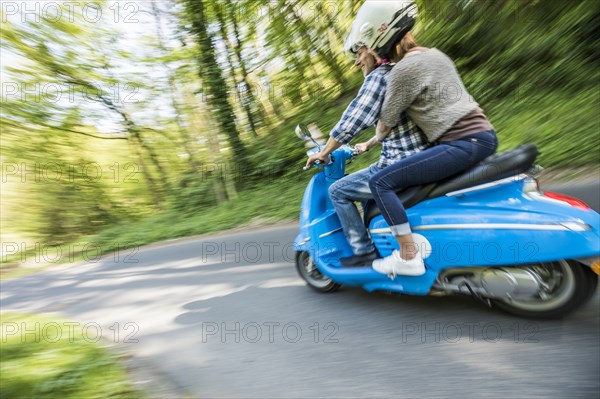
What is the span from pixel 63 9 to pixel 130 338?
12.7 m

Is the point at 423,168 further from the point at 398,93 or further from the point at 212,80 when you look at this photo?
the point at 212,80

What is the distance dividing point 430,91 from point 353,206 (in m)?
0.90

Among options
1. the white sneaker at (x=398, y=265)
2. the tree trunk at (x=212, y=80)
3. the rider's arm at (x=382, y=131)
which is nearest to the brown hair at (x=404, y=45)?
the rider's arm at (x=382, y=131)

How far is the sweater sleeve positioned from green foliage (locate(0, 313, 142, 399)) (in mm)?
2063

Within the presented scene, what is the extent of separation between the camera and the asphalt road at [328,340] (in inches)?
69.7

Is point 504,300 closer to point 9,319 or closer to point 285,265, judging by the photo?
point 285,265

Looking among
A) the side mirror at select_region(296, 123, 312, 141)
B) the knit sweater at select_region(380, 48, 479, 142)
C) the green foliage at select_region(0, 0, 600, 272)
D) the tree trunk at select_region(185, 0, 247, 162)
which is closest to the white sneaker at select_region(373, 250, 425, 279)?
the knit sweater at select_region(380, 48, 479, 142)

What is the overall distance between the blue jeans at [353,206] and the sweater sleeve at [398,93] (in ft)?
1.45

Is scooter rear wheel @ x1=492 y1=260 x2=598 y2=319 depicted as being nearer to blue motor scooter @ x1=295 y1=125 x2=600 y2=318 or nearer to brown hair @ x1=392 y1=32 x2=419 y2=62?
blue motor scooter @ x1=295 y1=125 x2=600 y2=318

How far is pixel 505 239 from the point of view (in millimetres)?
2010

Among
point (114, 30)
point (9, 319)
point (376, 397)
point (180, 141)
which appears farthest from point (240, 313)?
point (114, 30)

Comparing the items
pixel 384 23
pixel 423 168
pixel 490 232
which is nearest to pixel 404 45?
pixel 384 23

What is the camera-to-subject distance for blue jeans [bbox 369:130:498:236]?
2.10 m

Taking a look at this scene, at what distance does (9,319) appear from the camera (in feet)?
12.2
